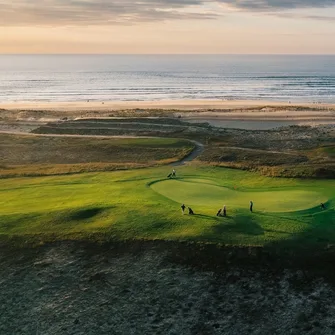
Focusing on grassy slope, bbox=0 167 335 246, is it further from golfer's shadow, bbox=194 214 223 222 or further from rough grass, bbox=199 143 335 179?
rough grass, bbox=199 143 335 179

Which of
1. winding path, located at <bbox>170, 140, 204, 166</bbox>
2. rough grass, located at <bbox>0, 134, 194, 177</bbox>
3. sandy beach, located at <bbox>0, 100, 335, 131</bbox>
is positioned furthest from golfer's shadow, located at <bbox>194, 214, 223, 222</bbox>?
sandy beach, located at <bbox>0, 100, 335, 131</bbox>

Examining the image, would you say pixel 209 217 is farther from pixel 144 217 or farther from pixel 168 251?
pixel 168 251

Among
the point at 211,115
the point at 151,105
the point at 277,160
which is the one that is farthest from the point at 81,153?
the point at 151,105

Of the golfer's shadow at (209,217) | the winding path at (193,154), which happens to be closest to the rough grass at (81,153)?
the winding path at (193,154)

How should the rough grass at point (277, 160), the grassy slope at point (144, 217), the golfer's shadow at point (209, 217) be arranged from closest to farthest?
the grassy slope at point (144, 217), the golfer's shadow at point (209, 217), the rough grass at point (277, 160)

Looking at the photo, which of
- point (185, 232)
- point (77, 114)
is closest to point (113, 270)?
point (185, 232)

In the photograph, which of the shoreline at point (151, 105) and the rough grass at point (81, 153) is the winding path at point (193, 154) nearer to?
the rough grass at point (81, 153)

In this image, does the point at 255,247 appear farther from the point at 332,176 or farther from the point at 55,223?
the point at 332,176
